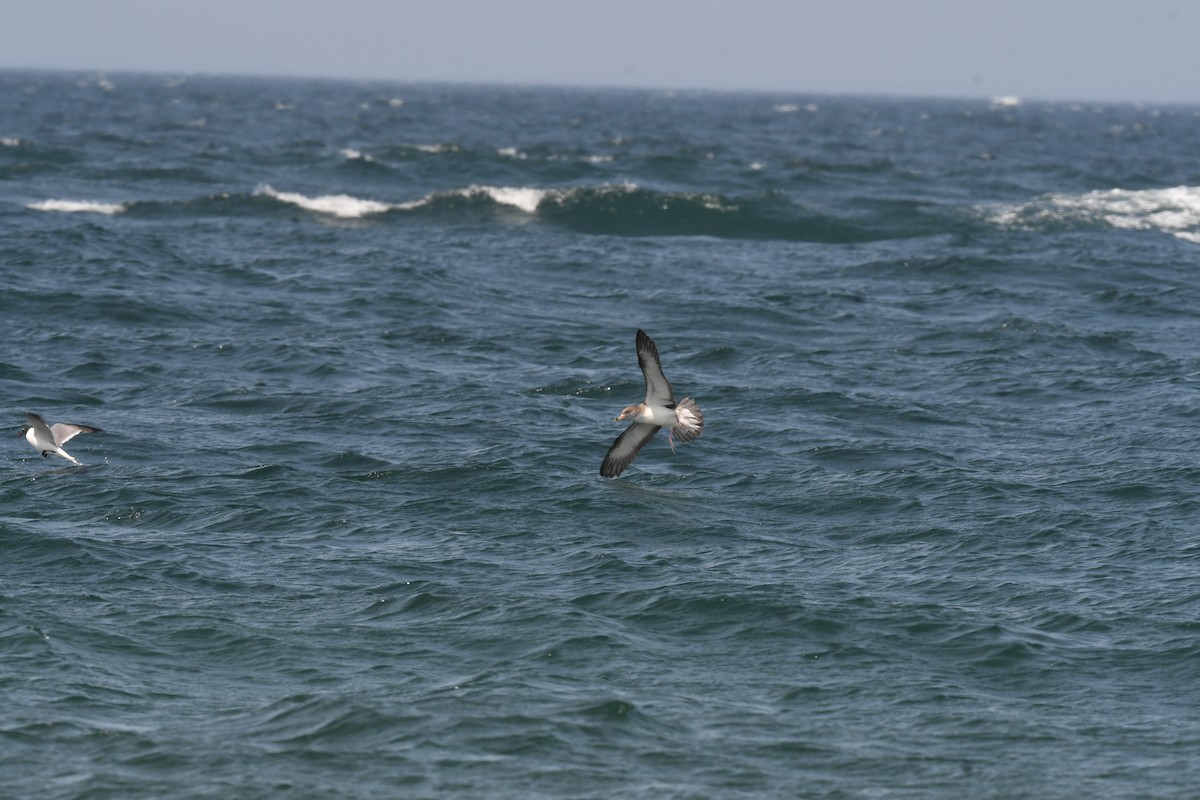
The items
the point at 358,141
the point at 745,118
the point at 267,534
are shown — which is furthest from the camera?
the point at 745,118

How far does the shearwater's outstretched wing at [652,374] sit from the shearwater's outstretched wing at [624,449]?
2.79 feet

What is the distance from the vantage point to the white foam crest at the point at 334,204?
4766 centimetres

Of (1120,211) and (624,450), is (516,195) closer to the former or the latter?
(1120,211)

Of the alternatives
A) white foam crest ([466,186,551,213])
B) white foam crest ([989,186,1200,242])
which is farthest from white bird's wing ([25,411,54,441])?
white foam crest ([989,186,1200,242])

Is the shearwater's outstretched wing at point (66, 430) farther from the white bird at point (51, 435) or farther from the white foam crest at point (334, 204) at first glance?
the white foam crest at point (334, 204)

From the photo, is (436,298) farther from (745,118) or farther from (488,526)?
(745,118)

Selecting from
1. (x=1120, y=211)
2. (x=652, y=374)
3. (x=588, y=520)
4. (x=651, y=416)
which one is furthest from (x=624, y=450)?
(x=1120, y=211)

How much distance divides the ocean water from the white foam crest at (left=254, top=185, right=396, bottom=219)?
5.11 m

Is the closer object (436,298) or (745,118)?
(436,298)

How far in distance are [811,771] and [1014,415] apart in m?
13.0

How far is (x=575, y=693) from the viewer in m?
13.9

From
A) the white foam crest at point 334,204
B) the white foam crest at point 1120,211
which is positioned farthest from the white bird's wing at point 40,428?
the white foam crest at point 1120,211

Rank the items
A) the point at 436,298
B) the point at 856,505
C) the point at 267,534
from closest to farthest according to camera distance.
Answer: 1. the point at 267,534
2. the point at 856,505
3. the point at 436,298

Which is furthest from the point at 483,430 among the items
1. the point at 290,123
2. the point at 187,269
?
the point at 290,123
